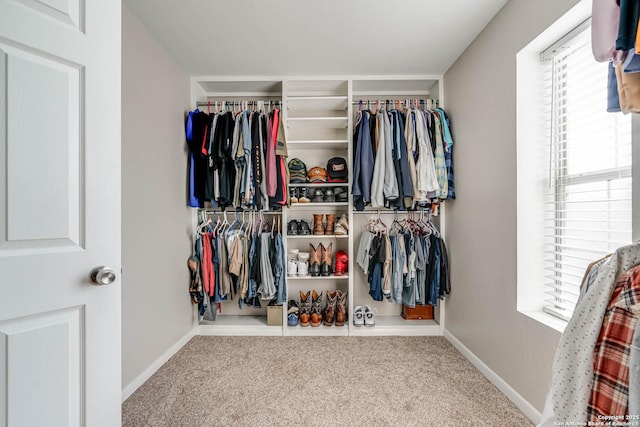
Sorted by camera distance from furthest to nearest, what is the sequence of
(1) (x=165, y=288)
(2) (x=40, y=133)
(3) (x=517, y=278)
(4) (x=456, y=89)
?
(4) (x=456, y=89), (1) (x=165, y=288), (3) (x=517, y=278), (2) (x=40, y=133)

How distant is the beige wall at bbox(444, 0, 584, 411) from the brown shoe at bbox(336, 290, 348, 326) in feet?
3.10

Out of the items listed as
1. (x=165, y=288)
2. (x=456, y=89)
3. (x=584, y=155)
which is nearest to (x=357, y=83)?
(x=456, y=89)

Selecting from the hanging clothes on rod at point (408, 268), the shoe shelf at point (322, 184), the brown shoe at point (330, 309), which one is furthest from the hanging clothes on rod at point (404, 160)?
the brown shoe at point (330, 309)

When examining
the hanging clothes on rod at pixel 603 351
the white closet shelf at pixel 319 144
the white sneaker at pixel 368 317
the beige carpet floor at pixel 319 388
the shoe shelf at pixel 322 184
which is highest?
the white closet shelf at pixel 319 144

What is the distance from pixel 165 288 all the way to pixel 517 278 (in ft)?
7.84

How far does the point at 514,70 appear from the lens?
1.68m

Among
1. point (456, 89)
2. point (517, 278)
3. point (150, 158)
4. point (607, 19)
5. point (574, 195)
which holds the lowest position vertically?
point (517, 278)

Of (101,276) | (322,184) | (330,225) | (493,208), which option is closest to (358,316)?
(330,225)

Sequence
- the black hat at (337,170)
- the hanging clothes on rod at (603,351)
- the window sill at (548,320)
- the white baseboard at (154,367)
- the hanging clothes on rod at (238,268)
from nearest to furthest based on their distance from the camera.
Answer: the hanging clothes on rod at (603,351), the window sill at (548,320), the white baseboard at (154,367), the hanging clothes on rod at (238,268), the black hat at (337,170)

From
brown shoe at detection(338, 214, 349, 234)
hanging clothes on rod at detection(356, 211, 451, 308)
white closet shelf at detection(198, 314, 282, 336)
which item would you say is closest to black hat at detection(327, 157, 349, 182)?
brown shoe at detection(338, 214, 349, 234)

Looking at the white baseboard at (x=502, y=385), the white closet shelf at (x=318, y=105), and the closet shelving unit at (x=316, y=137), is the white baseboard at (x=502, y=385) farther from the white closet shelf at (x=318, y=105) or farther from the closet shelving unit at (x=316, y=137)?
the white closet shelf at (x=318, y=105)

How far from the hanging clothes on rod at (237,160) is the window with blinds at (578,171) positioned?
1878mm

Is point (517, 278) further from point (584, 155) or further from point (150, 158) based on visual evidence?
point (150, 158)

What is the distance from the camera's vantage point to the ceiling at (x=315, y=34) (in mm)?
1757
